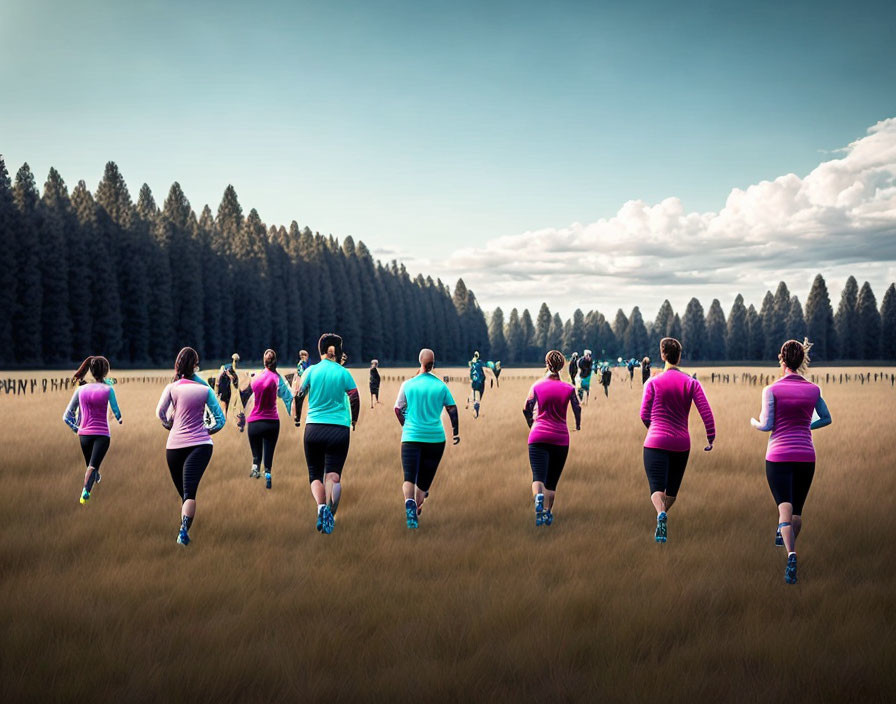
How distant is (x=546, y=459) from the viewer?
28.2ft

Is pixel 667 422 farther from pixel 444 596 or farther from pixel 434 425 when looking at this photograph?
pixel 444 596

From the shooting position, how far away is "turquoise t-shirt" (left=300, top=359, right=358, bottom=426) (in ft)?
26.3

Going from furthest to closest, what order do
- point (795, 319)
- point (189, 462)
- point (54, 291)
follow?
point (795, 319)
point (54, 291)
point (189, 462)

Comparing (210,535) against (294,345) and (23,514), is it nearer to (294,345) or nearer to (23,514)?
(23,514)

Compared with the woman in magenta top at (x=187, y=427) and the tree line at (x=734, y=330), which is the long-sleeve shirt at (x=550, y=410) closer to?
the woman in magenta top at (x=187, y=427)

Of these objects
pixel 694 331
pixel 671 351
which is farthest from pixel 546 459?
pixel 694 331

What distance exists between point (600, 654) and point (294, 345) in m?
88.0

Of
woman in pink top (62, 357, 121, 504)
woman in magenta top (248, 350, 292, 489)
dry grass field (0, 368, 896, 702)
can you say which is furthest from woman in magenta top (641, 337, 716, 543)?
woman in pink top (62, 357, 121, 504)

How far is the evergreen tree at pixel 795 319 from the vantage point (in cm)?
13538

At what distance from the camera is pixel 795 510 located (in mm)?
6719

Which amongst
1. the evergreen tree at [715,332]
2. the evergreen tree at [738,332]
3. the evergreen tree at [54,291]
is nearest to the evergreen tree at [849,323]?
the evergreen tree at [738,332]

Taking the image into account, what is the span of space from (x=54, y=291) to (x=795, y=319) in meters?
123

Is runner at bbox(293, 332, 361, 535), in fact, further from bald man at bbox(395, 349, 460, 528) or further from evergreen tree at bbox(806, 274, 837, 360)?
evergreen tree at bbox(806, 274, 837, 360)

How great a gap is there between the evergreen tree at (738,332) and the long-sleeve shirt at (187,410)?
480ft
